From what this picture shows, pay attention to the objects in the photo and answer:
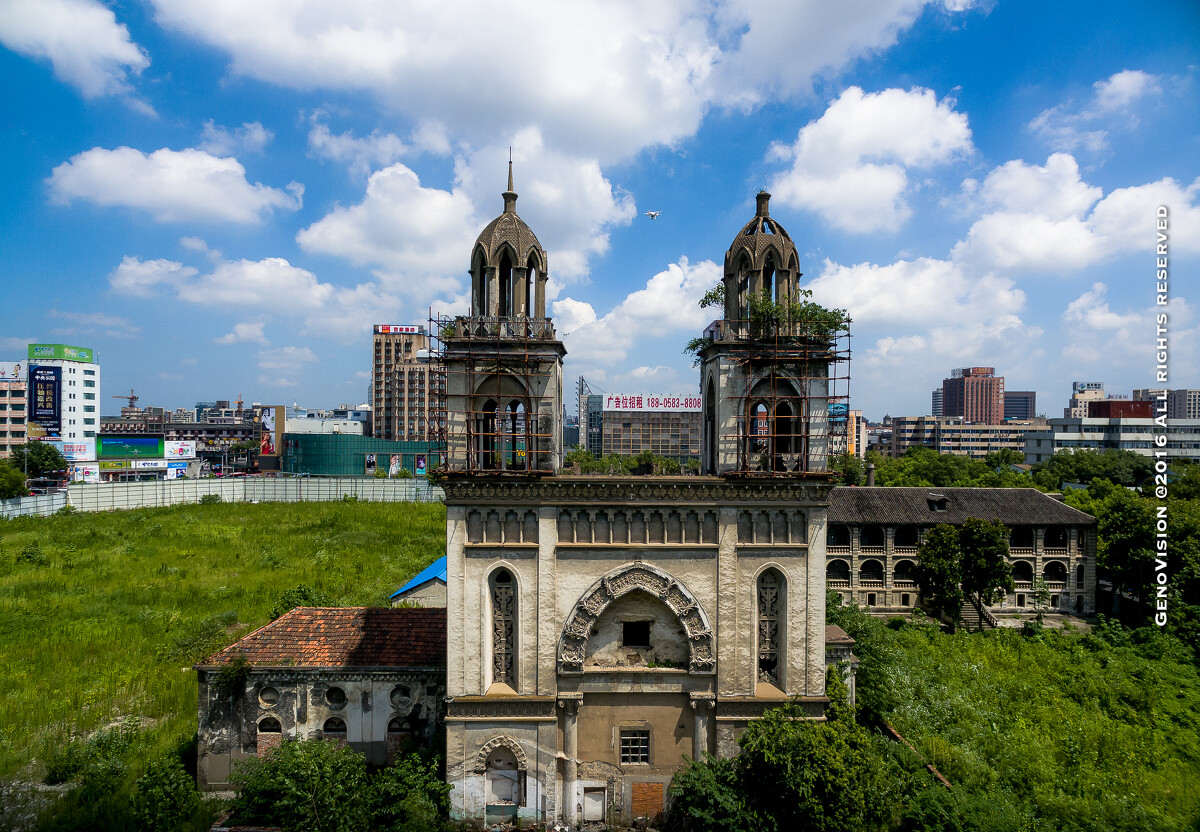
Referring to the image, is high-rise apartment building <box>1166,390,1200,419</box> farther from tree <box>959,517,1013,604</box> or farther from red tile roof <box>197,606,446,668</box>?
red tile roof <box>197,606,446,668</box>

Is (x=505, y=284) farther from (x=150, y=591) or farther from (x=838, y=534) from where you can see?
(x=150, y=591)

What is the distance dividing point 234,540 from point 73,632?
2143 centimetres

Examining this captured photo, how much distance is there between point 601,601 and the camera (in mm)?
18984

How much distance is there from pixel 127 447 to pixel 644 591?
114090 mm

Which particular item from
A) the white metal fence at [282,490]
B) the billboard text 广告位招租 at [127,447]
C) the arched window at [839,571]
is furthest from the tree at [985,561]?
the billboard text 广告位招租 at [127,447]

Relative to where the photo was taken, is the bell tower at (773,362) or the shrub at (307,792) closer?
the shrub at (307,792)

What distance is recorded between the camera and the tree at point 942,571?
1508 inches

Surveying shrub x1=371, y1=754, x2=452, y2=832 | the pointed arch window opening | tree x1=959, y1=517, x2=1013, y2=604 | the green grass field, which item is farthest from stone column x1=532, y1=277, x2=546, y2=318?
tree x1=959, y1=517, x2=1013, y2=604

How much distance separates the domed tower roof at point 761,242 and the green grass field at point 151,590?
29.4 m

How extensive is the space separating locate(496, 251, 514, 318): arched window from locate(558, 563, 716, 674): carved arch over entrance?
9873 mm

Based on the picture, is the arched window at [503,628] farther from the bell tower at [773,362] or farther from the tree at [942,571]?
the tree at [942,571]

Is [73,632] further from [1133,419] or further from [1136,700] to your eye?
[1133,419]

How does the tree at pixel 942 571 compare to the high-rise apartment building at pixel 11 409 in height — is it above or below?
below

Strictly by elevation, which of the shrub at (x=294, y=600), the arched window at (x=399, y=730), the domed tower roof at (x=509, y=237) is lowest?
the arched window at (x=399, y=730)
